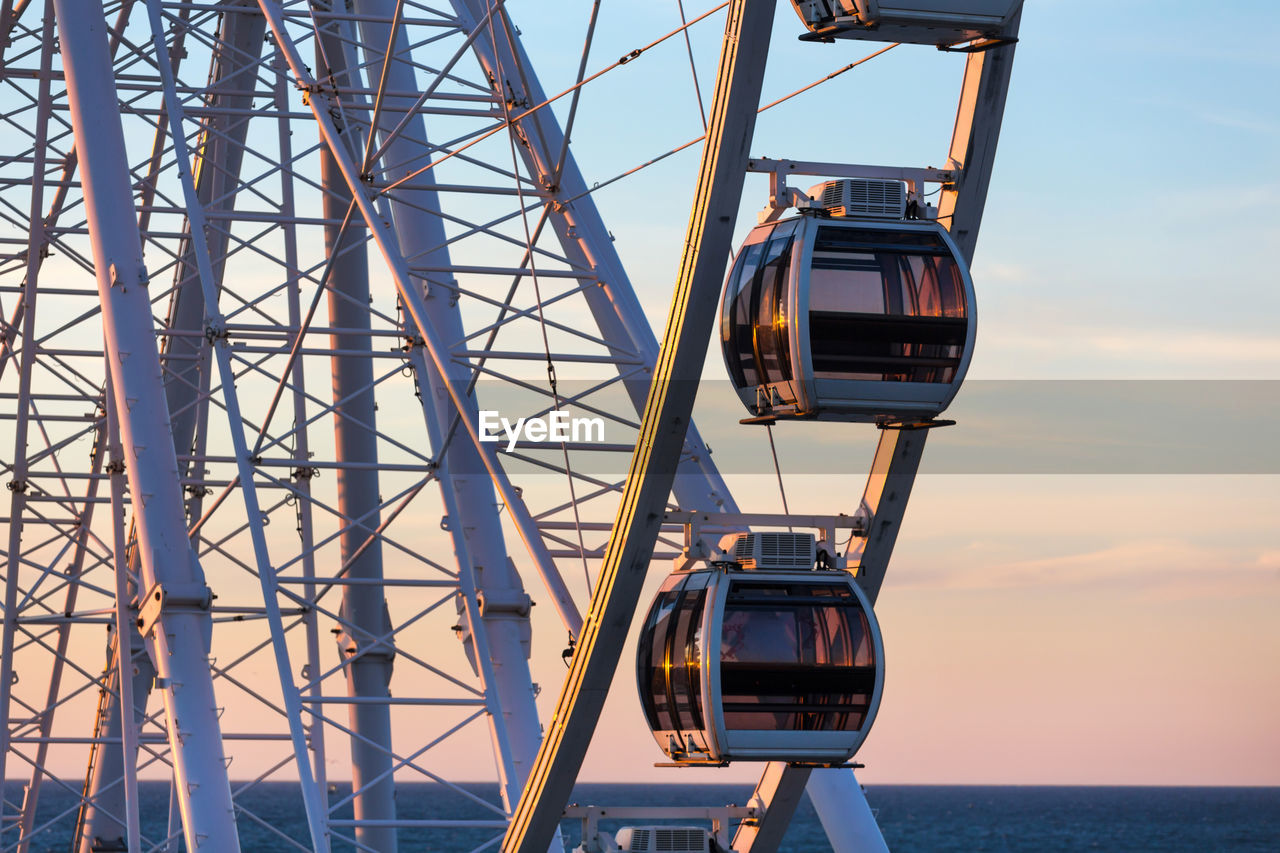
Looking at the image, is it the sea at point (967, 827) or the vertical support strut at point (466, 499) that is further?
the sea at point (967, 827)

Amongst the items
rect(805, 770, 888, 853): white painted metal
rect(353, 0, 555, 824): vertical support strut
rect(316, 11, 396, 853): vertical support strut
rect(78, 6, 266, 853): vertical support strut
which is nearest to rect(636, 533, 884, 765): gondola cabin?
rect(805, 770, 888, 853): white painted metal

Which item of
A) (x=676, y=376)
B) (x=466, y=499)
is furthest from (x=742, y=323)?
(x=466, y=499)

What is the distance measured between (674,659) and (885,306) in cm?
256

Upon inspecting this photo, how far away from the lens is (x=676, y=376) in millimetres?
13445

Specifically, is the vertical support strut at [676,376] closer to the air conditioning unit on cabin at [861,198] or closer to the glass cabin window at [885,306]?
the glass cabin window at [885,306]

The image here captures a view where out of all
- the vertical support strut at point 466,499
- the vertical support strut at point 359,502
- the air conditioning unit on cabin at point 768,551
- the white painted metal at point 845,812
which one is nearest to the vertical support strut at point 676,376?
the air conditioning unit on cabin at point 768,551

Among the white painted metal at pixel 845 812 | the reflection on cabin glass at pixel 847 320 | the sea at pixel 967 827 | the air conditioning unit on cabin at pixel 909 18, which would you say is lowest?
the white painted metal at pixel 845 812

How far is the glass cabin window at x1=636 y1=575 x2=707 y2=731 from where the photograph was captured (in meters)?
13.8

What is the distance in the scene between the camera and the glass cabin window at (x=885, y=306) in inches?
531

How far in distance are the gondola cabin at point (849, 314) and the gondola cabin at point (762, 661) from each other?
3.54 feet

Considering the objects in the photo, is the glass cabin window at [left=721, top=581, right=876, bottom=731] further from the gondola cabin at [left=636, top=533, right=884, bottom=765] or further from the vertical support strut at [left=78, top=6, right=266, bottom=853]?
the vertical support strut at [left=78, top=6, right=266, bottom=853]

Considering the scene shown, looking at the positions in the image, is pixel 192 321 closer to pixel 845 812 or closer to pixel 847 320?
pixel 845 812

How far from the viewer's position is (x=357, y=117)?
2444cm

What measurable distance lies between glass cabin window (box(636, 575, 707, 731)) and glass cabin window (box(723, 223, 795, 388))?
4.69 ft
